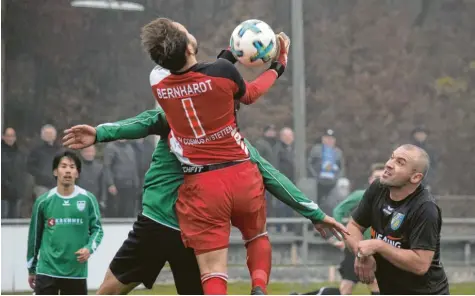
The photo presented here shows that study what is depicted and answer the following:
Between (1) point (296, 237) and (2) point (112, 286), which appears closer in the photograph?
(2) point (112, 286)

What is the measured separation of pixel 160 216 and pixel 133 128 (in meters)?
0.56

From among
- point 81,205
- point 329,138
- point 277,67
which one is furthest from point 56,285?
point 329,138

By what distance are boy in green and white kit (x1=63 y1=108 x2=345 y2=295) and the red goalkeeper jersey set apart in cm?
23

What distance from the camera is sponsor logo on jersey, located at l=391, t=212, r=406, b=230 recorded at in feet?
21.3

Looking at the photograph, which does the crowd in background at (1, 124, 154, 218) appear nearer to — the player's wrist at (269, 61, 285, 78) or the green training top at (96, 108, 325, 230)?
the green training top at (96, 108, 325, 230)

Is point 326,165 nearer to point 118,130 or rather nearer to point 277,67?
point 277,67

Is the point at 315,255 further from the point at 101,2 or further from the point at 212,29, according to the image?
the point at 101,2

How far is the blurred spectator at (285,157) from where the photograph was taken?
14.0 meters

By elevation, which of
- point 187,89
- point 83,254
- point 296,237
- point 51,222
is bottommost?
point 296,237

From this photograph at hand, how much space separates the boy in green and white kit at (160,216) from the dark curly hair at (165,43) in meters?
0.57

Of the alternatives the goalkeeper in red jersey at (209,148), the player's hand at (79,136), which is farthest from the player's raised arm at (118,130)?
the goalkeeper in red jersey at (209,148)

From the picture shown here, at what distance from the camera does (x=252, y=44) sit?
6.44 m

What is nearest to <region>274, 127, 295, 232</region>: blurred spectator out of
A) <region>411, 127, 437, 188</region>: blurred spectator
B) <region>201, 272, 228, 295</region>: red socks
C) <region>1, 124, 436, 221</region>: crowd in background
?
<region>1, 124, 436, 221</region>: crowd in background

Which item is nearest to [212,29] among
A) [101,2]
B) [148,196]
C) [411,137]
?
[101,2]
